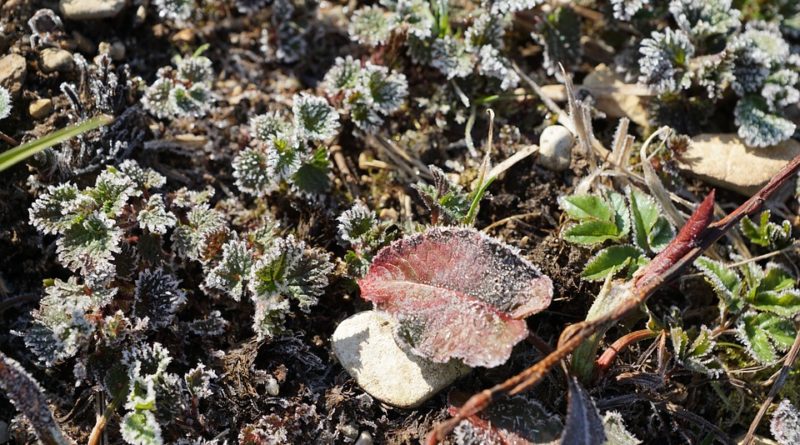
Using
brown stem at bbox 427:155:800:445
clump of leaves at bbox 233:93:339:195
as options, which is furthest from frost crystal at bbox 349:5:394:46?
brown stem at bbox 427:155:800:445

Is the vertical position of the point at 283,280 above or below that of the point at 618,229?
below

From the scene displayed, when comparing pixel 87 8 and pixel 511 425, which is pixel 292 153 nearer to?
pixel 87 8

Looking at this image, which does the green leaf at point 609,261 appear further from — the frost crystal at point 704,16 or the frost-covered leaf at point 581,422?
the frost crystal at point 704,16

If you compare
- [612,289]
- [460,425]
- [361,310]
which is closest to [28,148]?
[361,310]

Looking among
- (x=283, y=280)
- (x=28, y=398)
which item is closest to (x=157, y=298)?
(x=283, y=280)

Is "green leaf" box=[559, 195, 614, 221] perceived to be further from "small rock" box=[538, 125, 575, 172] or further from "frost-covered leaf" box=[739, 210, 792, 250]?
"frost-covered leaf" box=[739, 210, 792, 250]

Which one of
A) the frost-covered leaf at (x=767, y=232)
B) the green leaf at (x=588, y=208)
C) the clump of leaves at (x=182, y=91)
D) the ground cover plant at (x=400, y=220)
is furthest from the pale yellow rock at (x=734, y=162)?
the clump of leaves at (x=182, y=91)
